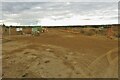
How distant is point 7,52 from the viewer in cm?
1683

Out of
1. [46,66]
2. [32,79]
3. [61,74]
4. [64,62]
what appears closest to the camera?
[32,79]

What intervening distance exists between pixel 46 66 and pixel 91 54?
4513 mm

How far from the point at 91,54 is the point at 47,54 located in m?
2.73

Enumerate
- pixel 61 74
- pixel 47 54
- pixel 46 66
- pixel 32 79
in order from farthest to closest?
1. pixel 47 54
2. pixel 46 66
3. pixel 61 74
4. pixel 32 79

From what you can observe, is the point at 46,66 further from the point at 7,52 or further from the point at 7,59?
the point at 7,52

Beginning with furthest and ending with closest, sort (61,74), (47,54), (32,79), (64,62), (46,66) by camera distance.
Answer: (47,54) → (64,62) → (46,66) → (61,74) → (32,79)

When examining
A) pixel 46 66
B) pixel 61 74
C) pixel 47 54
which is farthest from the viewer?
pixel 47 54

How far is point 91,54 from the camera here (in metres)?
17.5

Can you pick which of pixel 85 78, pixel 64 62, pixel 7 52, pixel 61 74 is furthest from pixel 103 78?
pixel 7 52

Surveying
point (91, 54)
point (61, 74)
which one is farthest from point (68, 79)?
point (91, 54)

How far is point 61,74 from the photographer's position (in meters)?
12.7

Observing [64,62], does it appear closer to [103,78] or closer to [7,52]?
[103,78]

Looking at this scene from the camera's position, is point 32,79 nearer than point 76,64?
Yes

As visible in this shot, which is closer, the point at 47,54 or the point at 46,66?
the point at 46,66
